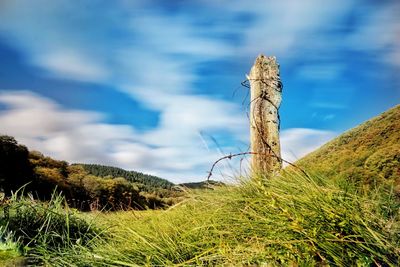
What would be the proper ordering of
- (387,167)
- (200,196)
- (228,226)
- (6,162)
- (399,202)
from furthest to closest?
(6,162)
(387,167)
(200,196)
(399,202)
(228,226)

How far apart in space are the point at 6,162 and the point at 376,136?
25118 mm

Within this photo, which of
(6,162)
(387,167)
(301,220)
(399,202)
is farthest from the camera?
(6,162)

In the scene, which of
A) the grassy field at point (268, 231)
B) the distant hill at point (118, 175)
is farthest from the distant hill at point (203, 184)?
the distant hill at point (118, 175)

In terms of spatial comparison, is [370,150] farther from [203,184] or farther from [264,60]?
[203,184]

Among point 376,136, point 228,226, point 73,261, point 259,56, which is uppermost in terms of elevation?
point 376,136

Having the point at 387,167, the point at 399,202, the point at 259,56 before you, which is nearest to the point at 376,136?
the point at 387,167

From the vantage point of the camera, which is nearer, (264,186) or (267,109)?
(264,186)

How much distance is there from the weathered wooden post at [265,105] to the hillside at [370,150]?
5.10 meters

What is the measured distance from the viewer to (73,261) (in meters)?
4.33

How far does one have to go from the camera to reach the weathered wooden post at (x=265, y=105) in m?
6.25

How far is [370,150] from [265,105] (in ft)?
59.8

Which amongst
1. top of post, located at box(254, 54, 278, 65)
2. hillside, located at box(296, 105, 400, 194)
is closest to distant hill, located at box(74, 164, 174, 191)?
hillside, located at box(296, 105, 400, 194)

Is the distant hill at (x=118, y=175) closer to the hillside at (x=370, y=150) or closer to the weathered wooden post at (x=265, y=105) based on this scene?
the hillside at (x=370, y=150)

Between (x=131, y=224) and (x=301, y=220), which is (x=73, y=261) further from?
(x=301, y=220)
